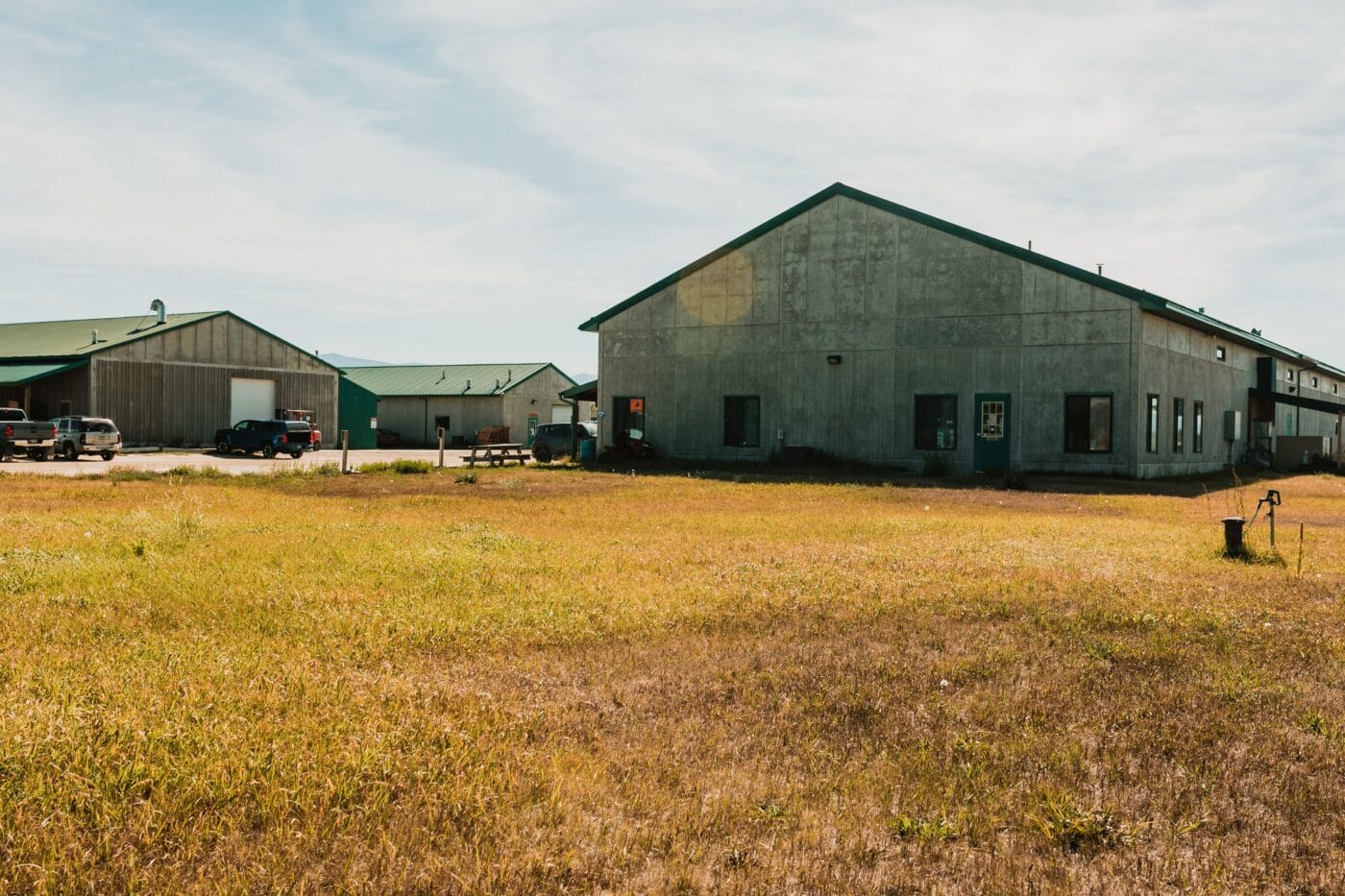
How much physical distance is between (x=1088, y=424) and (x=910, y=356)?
5527 mm

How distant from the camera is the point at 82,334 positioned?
157ft

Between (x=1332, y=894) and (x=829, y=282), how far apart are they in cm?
2931

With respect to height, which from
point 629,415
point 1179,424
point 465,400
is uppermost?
point 465,400

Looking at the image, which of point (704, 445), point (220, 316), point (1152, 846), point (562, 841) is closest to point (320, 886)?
point (562, 841)

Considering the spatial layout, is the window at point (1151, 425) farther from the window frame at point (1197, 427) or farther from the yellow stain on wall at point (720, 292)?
the yellow stain on wall at point (720, 292)

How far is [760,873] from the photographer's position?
3.89 m

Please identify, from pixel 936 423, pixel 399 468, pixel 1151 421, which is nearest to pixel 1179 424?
pixel 1151 421

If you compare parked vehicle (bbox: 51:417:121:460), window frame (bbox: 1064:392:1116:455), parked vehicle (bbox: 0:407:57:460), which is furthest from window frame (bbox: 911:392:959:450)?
parked vehicle (bbox: 0:407:57:460)

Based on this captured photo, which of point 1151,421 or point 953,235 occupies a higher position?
point 953,235

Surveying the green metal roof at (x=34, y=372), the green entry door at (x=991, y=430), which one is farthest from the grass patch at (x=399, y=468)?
the green metal roof at (x=34, y=372)

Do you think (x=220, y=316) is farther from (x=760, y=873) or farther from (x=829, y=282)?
(x=760, y=873)

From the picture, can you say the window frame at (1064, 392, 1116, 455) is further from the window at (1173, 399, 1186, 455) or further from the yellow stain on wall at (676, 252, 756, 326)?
the yellow stain on wall at (676, 252, 756, 326)

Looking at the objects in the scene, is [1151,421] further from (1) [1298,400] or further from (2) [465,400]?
(2) [465,400]

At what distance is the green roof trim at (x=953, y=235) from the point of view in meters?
27.8
